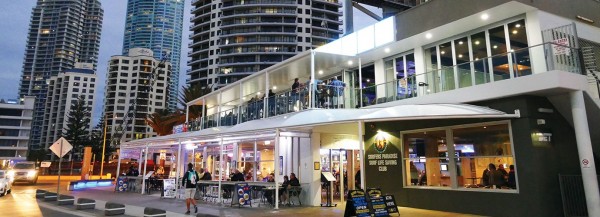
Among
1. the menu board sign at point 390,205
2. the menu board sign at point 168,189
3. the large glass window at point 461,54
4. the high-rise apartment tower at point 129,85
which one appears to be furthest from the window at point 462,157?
the high-rise apartment tower at point 129,85

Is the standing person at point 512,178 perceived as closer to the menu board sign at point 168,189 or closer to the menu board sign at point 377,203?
the menu board sign at point 377,203

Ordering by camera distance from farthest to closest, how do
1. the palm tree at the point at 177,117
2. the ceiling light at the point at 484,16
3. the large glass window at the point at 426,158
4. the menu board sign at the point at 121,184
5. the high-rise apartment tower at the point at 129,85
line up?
1. the high-rise apartment tower at the point at 129,85
2. the palm tree at the point at 177,117
3. the menu board sign at the point at 121,184
4. the large glass window at the point at 426,158
5. the ceiling light at the point at 484,16

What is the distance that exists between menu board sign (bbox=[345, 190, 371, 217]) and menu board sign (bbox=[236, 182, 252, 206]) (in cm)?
559

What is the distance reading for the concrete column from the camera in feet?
32.9

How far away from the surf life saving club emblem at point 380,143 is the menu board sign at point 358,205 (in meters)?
4.80

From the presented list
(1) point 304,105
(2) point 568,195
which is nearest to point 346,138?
(1) point 304,105

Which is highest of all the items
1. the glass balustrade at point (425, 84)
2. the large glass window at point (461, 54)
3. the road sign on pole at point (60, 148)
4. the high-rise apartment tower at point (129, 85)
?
the high-rise apartment tower at point (129, 85)

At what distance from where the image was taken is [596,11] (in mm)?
14594

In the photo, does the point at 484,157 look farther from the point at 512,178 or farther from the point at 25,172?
the point at 25,172

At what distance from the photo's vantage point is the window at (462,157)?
11406mm

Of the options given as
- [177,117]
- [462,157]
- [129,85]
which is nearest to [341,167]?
[462,157]

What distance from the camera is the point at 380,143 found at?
15.0m

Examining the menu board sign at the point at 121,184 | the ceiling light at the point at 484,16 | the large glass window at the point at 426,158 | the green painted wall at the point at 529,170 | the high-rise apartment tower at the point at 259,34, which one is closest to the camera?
the green painted wall at the point at 529,170

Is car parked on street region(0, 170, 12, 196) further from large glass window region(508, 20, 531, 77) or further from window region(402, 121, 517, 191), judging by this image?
large glass window region(508, 20, 531, 77)
